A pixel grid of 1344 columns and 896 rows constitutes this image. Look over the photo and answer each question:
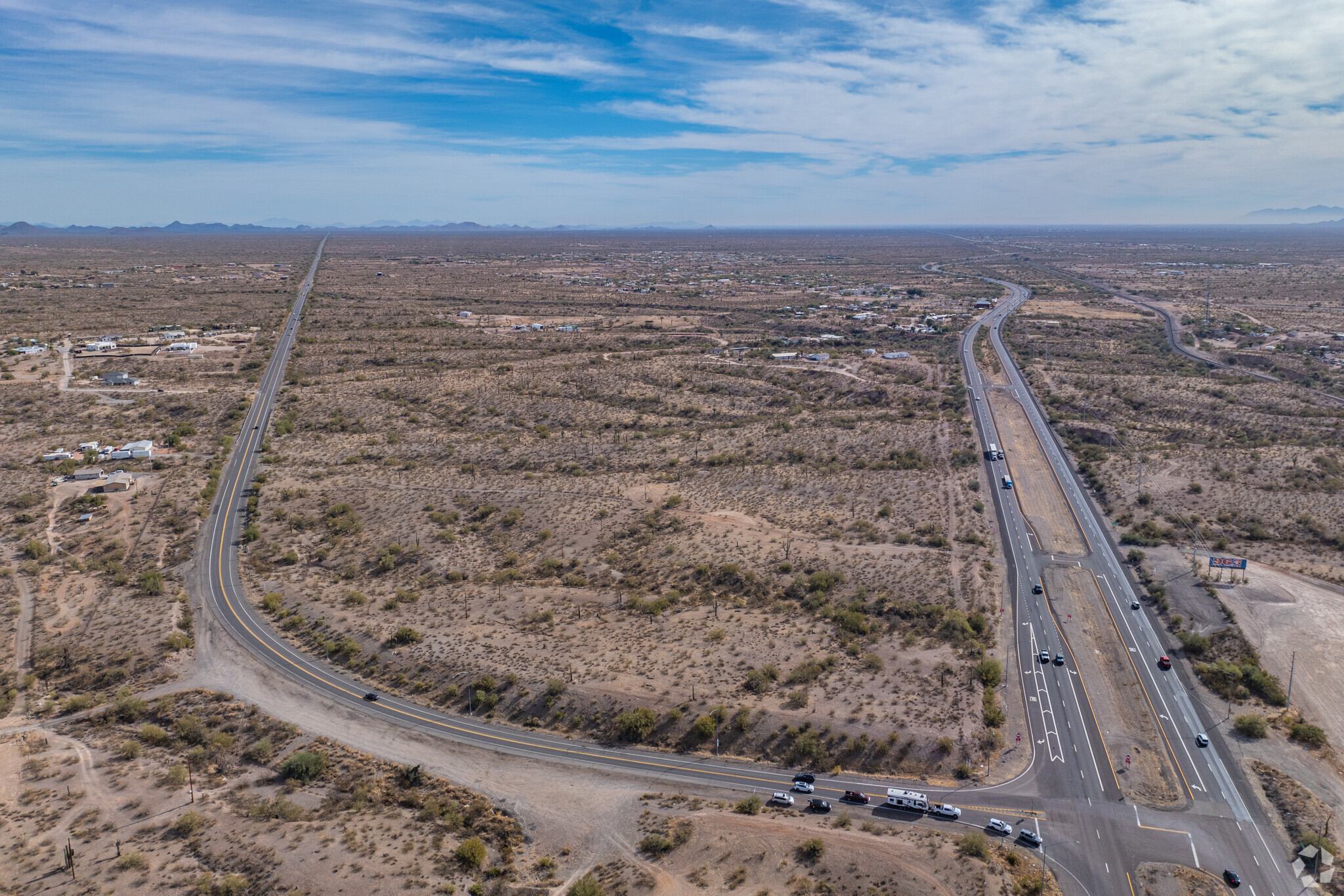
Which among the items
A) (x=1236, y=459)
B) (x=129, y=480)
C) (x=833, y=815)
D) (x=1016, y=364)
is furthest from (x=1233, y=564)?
(x=129, y=480)

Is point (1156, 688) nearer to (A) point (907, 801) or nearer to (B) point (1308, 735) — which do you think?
(B) point (1308, 735)

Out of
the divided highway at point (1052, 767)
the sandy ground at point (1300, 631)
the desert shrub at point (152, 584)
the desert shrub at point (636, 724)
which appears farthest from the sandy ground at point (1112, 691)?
the desert shrub at point (152, 584)

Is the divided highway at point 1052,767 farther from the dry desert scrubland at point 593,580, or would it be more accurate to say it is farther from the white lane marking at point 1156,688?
the dry desert scrubland at point 593,580

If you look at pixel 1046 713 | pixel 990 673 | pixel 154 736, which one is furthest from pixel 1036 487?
pixel 154 736

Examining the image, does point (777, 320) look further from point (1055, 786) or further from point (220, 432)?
point (1055, 786)

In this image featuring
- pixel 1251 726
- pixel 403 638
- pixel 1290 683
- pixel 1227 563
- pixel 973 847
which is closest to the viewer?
pixel 973 847
